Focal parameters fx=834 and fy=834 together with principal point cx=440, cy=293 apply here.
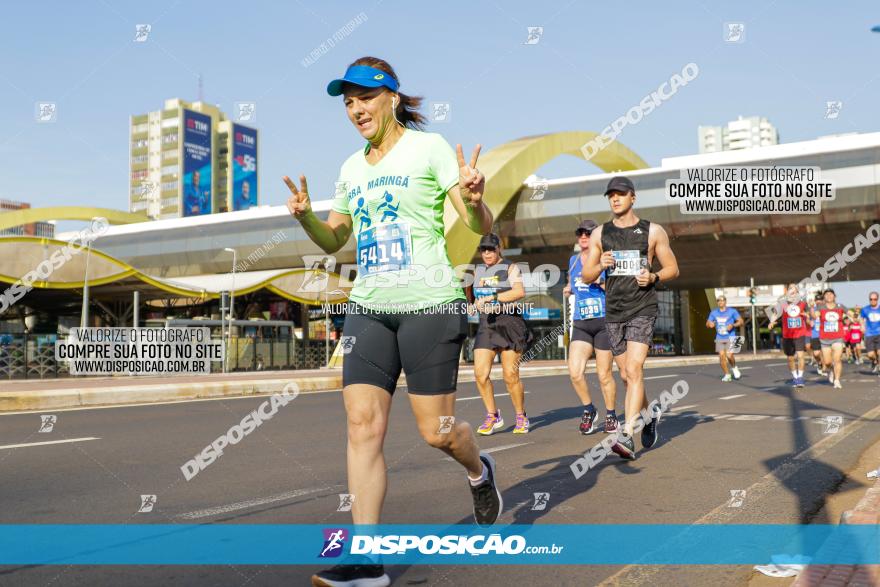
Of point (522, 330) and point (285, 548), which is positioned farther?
point (522, 330)

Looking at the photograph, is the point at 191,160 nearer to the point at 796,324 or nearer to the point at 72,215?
the point at 72,215

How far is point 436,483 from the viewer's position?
5.53 meters

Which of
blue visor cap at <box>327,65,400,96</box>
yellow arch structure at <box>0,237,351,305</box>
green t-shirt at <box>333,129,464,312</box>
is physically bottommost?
green t-shirt at <box>333,129,464,312</box>

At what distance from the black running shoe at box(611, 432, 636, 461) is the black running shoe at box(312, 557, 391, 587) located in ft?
10.5

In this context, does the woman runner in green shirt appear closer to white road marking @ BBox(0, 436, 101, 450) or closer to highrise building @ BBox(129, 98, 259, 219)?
white road marking @ BBox(0, 436, 101, 450)

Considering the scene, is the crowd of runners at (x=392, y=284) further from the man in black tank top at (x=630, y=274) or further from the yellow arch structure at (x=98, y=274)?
the yellow arch structure at (x=98, y=274)

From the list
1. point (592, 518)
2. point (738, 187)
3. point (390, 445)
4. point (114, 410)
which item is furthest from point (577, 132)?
point (592, 518)

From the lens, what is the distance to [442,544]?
380 cm

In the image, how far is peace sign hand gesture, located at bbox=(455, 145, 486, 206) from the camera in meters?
3.21

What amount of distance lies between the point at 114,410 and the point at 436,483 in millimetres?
8253

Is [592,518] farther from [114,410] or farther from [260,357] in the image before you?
[260,357]

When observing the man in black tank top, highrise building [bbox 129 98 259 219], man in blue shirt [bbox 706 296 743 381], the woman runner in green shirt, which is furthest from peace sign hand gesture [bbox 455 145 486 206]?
highrise building [bbox 129 98 259 219]

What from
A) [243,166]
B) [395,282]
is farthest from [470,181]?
[243,166]

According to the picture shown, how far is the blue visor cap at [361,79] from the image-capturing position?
11.0 feet
